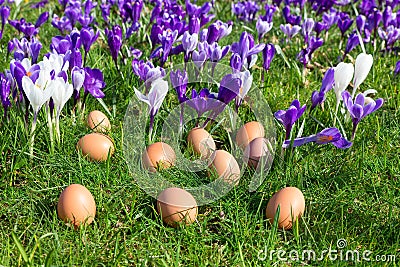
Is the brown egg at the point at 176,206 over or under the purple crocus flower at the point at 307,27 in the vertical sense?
under

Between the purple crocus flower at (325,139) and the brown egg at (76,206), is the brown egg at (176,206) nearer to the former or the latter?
the brown egg at (76,206)

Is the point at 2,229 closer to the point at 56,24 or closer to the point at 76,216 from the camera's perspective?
the point at 76,216

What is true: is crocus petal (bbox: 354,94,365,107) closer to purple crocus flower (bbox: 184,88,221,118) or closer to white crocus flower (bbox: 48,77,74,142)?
purple crocus flower (bbox: 184,88,221,118)

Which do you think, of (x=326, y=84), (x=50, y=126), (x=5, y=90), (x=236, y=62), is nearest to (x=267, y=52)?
(x=236, y=62)

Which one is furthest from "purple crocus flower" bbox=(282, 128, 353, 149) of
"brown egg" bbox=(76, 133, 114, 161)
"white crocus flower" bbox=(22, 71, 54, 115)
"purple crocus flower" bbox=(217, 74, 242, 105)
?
"white crocus flower" bbox=(22, 71, 54, 115)

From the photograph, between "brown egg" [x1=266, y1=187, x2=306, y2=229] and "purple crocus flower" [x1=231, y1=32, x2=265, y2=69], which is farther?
"purple crocus flower" [x1=231, y1=32, x2=265, y2=69]

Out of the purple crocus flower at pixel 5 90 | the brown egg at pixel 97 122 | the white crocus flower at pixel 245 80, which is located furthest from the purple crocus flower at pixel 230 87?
the purple crocus flower at pixel 5 90
